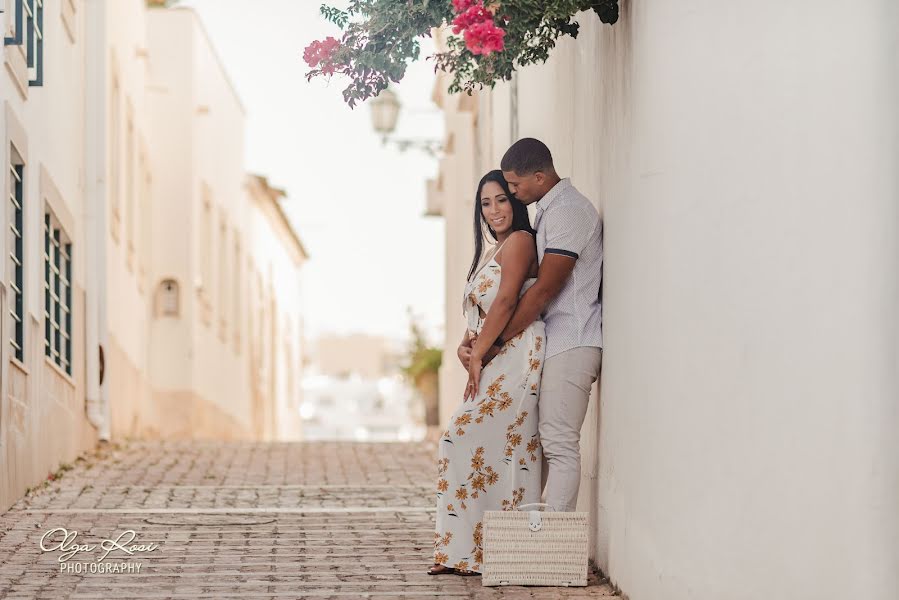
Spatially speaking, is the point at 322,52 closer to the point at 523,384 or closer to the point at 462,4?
the point at 462,4

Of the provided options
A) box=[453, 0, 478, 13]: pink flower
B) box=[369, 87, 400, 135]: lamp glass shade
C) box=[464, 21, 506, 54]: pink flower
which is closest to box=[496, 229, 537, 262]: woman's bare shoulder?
box=[464, 21, 506, 54]: pink flower

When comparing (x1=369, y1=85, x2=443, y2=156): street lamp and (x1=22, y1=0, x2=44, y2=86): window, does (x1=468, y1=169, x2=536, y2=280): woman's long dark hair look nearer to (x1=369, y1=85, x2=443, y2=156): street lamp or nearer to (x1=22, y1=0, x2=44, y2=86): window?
(x1=22, y1=0, x2=44, y2=86): window

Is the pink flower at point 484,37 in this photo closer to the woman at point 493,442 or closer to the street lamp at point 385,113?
the woman at point 493,442

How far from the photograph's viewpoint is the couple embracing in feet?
24.9

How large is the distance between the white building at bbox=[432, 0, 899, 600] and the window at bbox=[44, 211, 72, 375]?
8.19 m

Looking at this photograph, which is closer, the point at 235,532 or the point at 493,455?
the point at 493,455

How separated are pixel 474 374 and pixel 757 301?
7.50 feet

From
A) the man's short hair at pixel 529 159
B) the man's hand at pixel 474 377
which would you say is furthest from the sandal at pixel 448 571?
the man's short hair at pixel 529 159

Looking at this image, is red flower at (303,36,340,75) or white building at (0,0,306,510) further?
white building at (0,0,306,510)

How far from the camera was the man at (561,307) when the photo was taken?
24.7 feet

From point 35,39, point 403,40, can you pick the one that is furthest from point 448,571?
point 35,39

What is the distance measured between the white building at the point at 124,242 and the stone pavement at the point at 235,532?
28.5 inches

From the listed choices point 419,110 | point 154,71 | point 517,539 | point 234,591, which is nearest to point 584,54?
point 517,539

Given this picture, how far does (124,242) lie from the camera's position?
22188 mm
